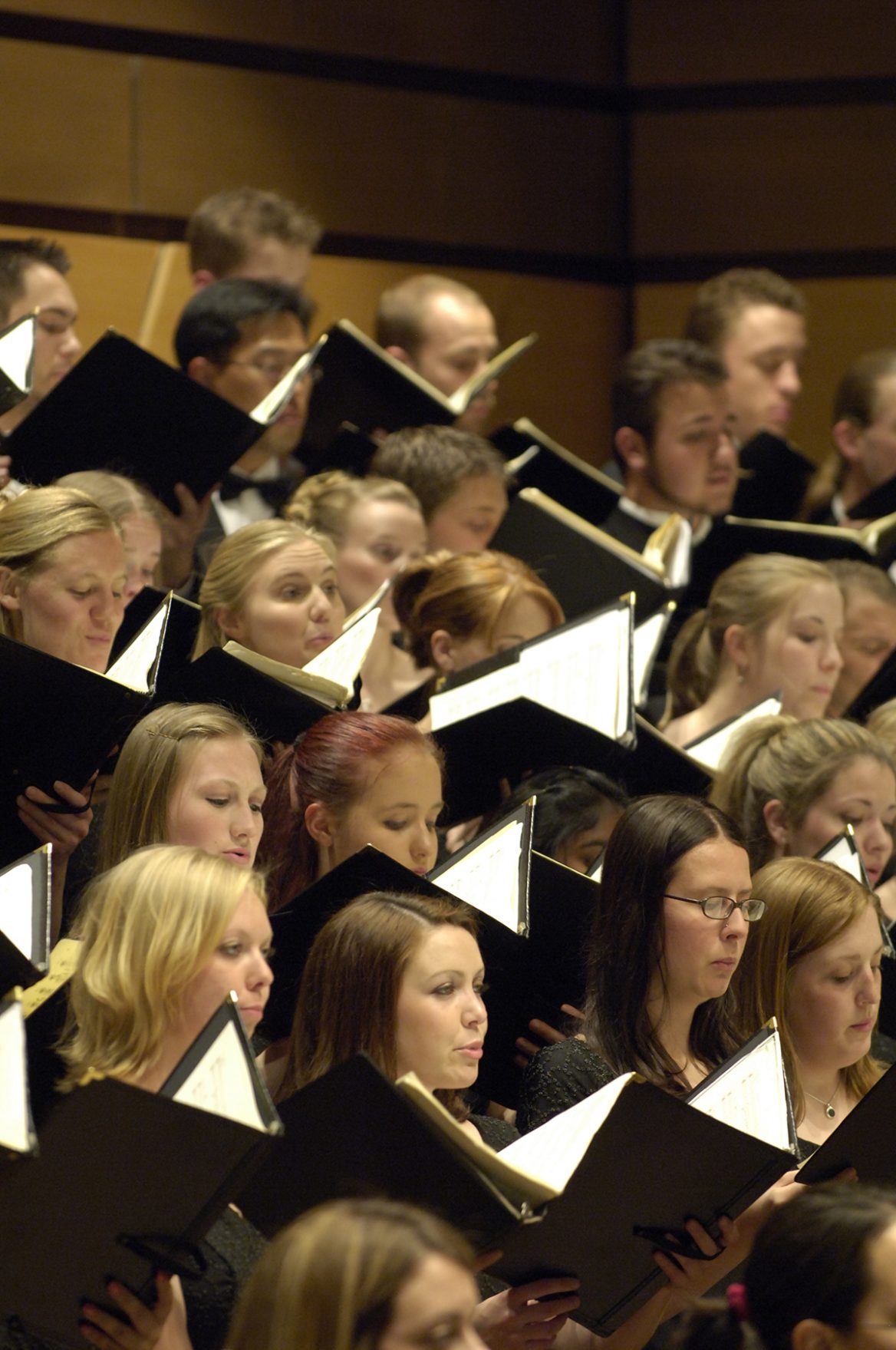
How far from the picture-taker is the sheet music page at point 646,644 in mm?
3658

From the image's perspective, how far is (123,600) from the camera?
3.05 metres

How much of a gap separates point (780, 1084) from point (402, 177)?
12.9ft

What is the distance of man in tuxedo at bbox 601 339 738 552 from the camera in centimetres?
483

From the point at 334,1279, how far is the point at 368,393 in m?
2.97

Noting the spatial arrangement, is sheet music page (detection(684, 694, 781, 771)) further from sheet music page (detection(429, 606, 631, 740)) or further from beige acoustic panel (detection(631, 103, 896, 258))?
beige acoustic panel (detection(631, 103, 896, 258))

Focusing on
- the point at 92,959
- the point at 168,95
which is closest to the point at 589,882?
the point at 92,959

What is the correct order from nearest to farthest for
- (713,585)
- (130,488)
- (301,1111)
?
(301,1111), (130,488), (713,585)

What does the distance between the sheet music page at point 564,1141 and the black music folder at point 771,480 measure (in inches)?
121

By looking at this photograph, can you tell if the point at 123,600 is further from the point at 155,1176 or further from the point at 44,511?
the point at 155,1176

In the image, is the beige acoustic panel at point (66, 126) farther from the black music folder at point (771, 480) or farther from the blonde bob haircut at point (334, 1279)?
the blonde bob haircut at point (334, 1279)

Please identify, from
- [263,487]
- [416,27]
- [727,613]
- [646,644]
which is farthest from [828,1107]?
[416,27]

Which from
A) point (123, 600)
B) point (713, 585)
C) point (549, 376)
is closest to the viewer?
point (123, 600)

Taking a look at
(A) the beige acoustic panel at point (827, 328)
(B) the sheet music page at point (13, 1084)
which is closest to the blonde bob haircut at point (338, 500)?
(B) the sheet music page at point (13, 1084)

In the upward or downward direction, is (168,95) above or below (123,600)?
above
